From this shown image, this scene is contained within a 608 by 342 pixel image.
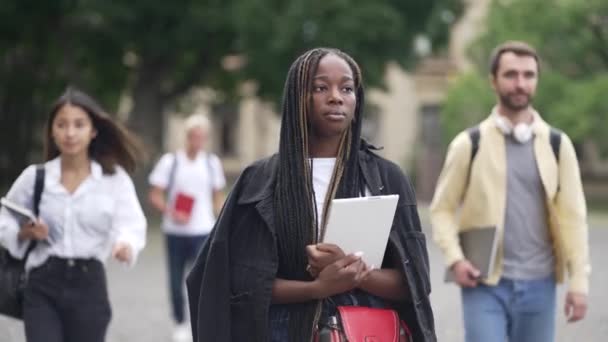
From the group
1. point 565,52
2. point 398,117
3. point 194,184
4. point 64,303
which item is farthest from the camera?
point 398,117

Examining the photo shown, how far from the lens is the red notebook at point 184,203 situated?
10203mm

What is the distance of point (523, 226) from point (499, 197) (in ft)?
0.56

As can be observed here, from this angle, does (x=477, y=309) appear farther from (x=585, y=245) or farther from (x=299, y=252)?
(x=299, y=252)

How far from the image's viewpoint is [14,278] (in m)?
5.22

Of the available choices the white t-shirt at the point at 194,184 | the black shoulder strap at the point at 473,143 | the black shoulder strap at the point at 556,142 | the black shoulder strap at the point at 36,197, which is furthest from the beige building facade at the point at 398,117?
the black shoulder strap at the point at 36,197

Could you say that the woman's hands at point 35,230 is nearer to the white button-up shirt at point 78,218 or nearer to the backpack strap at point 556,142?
the white button-up shirt at point 78,218

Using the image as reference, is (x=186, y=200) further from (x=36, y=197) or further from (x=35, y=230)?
(x=35, y=230)

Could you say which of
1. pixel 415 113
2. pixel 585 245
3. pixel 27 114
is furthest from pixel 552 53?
pixel 585 245

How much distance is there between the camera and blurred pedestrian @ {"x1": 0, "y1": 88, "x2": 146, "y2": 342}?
16.9ft

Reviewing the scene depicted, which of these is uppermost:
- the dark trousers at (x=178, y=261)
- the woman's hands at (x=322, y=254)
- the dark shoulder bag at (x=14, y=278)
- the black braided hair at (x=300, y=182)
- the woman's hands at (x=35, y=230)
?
the black braided hair at (x=300, y=182)

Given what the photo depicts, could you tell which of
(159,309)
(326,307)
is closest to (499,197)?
(326,307)

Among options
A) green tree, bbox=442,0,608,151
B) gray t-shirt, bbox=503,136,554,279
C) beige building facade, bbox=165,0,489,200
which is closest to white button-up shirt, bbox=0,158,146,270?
gray t-shirt, bbox=503,136,554,279

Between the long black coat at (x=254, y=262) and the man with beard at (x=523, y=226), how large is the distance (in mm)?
1678

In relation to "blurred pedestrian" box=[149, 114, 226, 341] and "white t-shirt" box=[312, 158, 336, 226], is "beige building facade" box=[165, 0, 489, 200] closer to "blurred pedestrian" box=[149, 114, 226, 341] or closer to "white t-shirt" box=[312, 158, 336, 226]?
"blurred pedestrian" box=[149, 114, 226, 341]
